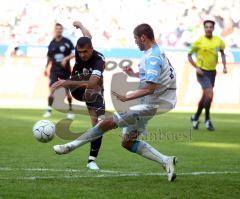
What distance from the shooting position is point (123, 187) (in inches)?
306

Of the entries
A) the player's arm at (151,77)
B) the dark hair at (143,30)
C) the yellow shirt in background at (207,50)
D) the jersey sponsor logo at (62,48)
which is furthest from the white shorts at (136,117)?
the jersey sponsor logo at (62,48)

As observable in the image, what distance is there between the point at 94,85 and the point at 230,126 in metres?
8.14

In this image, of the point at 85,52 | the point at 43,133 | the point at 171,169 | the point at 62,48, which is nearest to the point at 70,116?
the point at 62,48

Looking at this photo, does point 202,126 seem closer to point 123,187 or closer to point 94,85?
point 94,85

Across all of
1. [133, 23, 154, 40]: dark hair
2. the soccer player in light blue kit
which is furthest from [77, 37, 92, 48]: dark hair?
[133, 23, 154, 40]: dark hair

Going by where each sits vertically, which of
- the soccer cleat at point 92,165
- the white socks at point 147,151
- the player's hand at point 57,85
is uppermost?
the player's hand at point 57,85

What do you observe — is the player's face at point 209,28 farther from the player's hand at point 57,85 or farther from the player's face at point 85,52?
the player's hand at point 57,85

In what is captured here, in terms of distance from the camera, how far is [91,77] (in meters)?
9.45

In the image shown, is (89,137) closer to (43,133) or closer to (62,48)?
(43,133)

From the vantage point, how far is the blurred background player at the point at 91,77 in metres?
9.39

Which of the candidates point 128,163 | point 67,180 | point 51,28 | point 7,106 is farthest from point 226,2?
point 67,180

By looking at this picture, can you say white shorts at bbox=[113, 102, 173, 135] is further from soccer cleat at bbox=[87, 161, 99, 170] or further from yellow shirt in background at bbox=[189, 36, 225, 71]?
yellow shirt in background at bbox=[189, 36, 225, 71]

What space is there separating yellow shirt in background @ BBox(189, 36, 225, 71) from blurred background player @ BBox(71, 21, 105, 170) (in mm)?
6666

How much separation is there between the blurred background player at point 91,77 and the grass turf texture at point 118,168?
342 mm
